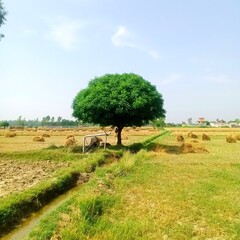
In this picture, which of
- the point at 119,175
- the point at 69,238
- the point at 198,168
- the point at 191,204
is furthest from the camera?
the point at 198,168

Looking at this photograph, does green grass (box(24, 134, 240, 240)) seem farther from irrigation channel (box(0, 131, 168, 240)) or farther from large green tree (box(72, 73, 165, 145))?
large green tree (box(72, 73, 165, 145))

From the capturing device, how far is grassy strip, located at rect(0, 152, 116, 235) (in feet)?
29.5

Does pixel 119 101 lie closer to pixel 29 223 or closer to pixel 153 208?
pixel 153 208

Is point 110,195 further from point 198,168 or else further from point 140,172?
point 198,168

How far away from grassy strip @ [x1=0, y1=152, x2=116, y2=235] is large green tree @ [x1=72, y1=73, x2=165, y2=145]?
35.1 ft

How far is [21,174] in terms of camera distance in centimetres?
1547

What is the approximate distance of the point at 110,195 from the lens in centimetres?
1110

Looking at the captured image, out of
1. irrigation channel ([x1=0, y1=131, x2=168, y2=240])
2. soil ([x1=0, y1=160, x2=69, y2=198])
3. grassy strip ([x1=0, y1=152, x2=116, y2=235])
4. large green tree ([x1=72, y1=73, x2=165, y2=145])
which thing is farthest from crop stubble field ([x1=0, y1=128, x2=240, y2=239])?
large green tree ([x1=72, y1=73, x2=165, y2=145])

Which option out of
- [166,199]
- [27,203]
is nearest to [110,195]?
[166,199]

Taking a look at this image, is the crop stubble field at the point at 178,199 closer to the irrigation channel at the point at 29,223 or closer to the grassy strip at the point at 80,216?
the grassy strip at the point at 80,216

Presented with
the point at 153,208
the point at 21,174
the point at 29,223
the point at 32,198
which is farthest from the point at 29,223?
the point at 21,174

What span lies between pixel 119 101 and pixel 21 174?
40.1 feet

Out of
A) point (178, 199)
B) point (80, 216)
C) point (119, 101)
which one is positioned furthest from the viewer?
point (119, 101)

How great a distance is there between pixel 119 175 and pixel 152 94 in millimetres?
14083
